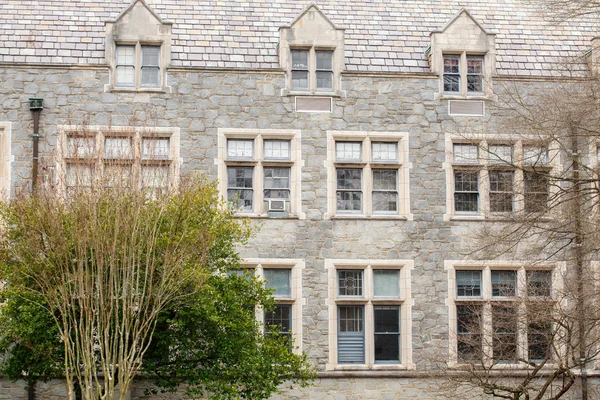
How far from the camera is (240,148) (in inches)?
957

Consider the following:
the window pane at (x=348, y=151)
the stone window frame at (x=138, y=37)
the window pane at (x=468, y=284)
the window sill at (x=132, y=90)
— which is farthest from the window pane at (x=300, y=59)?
the window pane at (x=468, y=284)

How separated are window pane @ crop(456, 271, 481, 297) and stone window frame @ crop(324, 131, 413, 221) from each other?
5.85 ft

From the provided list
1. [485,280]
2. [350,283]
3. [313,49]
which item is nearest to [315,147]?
[313,49]

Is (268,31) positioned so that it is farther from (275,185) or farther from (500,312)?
(500,312)

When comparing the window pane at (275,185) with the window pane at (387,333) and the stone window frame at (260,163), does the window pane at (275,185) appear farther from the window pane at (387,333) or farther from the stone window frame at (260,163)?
the window pane at (387,333)

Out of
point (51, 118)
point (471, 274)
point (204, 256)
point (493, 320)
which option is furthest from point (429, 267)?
point (51, 118)

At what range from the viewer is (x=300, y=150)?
24.3 meters

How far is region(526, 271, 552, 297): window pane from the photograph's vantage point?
71.4 ft

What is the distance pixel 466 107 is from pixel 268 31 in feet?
16.6

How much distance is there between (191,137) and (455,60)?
6.57 meters

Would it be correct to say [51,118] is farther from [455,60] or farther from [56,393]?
[455,60]

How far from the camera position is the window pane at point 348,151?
24.6m

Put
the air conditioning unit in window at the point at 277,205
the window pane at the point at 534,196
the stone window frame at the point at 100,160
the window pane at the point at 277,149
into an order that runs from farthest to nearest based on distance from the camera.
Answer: the window pane at the point at 277,149, the air conditioning unit in window at the point at 277,205, the window pane at the point at 534,196, the stone window frame at the point at 100,160

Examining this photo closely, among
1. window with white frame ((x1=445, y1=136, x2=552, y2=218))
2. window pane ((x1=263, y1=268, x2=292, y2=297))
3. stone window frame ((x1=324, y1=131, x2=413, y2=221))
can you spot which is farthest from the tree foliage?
window with white frame ((x1=445, y1=136, x2=552, y2=218))
